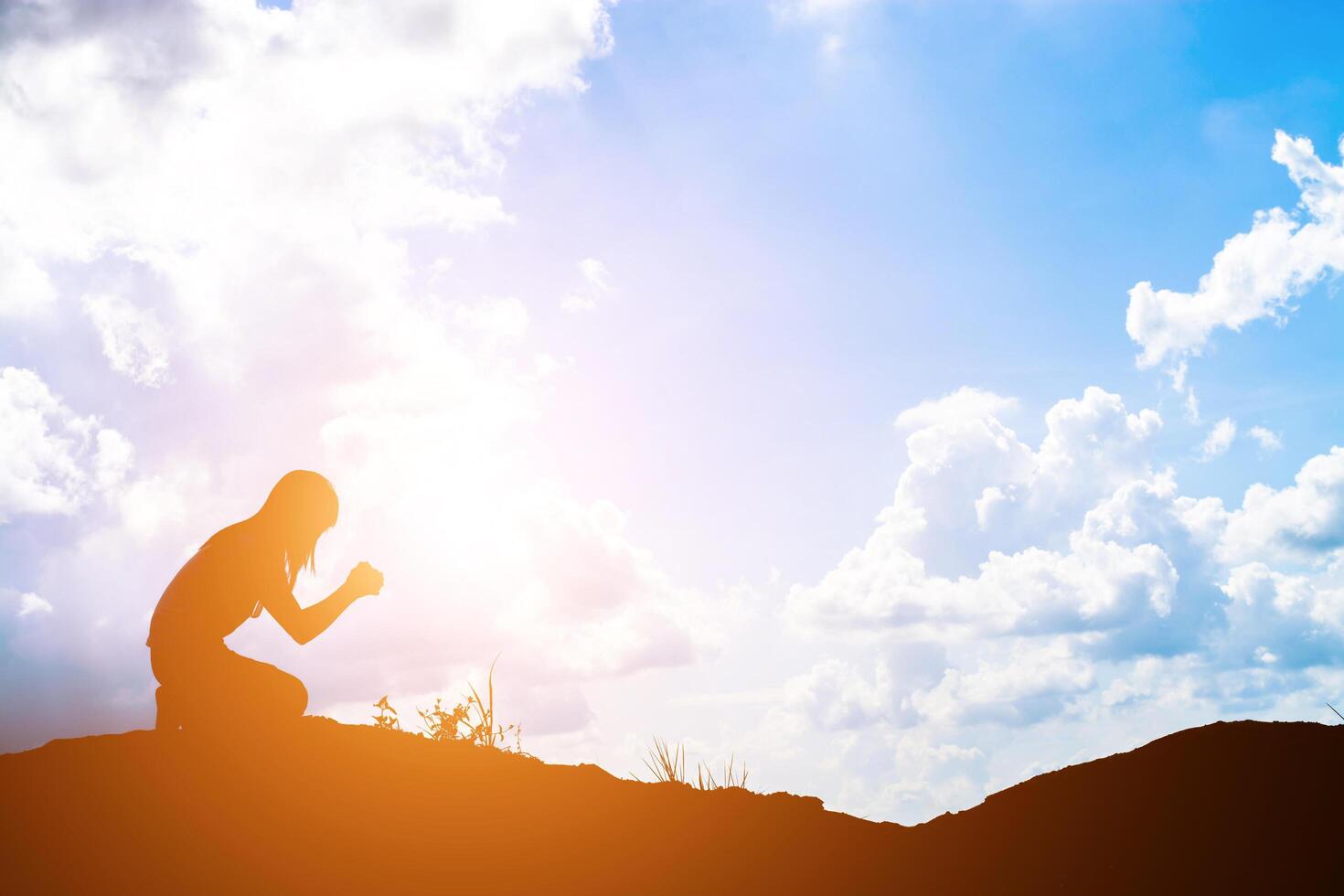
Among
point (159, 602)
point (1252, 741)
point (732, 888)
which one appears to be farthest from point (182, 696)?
point (1252, 741)

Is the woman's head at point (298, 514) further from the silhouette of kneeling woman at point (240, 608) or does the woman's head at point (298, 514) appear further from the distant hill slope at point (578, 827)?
the distant hill slope at point (578, 827)

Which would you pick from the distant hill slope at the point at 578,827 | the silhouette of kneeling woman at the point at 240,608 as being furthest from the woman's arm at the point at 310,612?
the distant hill slope at the point at 578,827

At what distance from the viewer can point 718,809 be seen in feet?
29.4

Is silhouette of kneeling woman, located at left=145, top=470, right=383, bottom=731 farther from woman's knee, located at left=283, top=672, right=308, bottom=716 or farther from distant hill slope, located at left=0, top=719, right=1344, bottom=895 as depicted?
distant hill slope, located at left=0, top=719, right=1344, bottom=895

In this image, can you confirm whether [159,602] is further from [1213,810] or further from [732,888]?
[1213,810]

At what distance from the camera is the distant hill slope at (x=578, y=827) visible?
739 cm

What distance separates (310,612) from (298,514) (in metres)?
0.77

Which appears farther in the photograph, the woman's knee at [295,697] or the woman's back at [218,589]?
the woman's knee at [295,697]

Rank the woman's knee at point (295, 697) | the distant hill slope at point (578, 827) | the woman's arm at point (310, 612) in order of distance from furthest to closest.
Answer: the woman's knee at point (295, 697)
the woman's arm at point (310, 612)
the distant hill slope at point (578, 827)

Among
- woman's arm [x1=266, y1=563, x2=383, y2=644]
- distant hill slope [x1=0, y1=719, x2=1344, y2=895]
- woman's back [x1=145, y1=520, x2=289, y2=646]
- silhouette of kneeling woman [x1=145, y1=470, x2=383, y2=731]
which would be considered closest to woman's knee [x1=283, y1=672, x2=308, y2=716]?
silhouette of kneeling woman [x1=145, y1=470, x2=383, y2=731]

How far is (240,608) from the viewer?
7949mm

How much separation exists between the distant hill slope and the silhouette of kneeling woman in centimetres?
38

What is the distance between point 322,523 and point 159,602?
1.34 meters

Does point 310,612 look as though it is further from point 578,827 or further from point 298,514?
point 578,827
